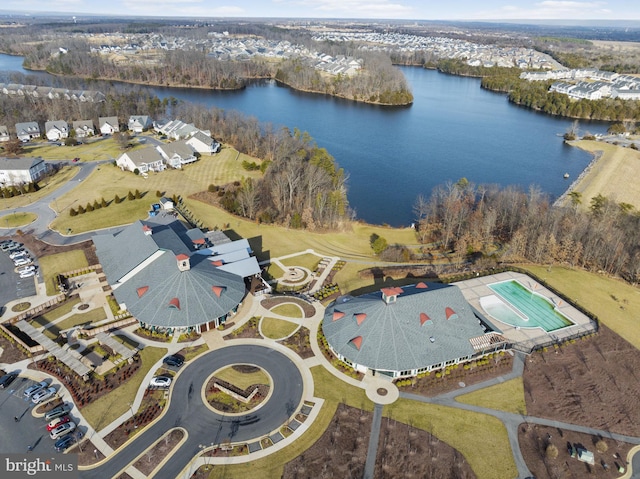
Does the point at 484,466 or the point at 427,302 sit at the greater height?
the point at 427,302

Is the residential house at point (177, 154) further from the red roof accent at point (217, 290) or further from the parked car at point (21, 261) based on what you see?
the red roof accent at point (217, 290)

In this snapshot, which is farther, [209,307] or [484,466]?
[209,307]

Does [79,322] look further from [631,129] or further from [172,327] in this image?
[631,129]

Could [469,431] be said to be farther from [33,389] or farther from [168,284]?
[33,389]

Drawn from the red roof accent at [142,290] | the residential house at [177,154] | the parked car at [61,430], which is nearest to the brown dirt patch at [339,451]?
the parked car at [61,430]

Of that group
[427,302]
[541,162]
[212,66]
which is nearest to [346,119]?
[541,162]

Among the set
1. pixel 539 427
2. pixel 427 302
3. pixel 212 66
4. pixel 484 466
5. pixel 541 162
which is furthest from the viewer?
pixel 212 66

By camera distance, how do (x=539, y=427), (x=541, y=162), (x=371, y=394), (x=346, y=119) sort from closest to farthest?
(x=539, y=427), (x=371, y=394), (x=541, y=162), (x=346, y=119)

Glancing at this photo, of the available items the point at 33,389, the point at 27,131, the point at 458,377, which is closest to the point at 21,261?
the point at 33,389
